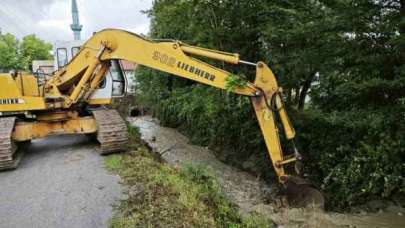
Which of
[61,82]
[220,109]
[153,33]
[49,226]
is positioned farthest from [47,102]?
[153,33]

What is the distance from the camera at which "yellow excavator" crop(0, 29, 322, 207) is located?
5320 mm

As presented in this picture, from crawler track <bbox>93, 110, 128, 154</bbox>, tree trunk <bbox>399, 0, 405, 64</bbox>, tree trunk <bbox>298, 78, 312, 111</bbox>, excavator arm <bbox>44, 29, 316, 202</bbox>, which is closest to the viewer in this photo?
tree trunk <bbox>399, 0, 405, 64</bbox>

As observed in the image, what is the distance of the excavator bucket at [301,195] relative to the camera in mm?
5355

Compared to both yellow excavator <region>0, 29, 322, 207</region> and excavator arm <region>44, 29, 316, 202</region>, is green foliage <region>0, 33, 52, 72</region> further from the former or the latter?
excavator arm <region>44, 29, 316, 202</region>

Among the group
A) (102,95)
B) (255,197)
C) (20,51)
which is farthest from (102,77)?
(20,51)

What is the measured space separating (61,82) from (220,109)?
421cm

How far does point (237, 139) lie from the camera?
9.02 m

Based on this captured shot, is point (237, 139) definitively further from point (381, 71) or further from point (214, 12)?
point (381, 71)

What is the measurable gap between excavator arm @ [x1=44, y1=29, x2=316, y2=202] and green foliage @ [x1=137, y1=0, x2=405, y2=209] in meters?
0.37

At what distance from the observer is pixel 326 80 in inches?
243

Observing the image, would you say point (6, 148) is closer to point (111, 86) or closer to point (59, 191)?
point (59, 191)

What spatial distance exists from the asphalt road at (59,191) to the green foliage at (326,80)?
2569 millimetres

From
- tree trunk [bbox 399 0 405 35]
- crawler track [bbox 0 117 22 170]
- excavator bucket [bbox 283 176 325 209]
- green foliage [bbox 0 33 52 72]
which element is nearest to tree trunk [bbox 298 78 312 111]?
tree trunk [bbox 399 0 405 35]

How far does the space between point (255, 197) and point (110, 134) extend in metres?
3.13
